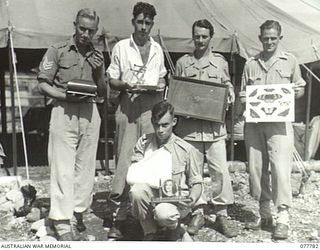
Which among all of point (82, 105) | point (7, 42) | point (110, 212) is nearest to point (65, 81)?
point (82, 105)

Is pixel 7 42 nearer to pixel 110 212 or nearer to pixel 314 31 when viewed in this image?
pixel 110 212

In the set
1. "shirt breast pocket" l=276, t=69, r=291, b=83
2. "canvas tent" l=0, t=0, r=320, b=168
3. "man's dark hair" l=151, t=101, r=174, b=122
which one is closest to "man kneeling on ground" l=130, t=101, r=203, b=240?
"man's dark hair" l=151, t=101, r=174, b=122

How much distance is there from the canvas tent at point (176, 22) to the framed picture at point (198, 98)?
221 centimetres

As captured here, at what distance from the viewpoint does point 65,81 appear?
11.8ft

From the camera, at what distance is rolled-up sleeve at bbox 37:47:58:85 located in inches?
140

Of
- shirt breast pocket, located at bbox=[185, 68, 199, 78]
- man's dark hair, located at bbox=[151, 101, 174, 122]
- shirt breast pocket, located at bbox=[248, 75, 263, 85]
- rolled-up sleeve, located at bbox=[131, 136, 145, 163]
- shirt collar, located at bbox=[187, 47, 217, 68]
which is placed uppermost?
shirt collar, located at bbox=[187, 47, 217, 68]

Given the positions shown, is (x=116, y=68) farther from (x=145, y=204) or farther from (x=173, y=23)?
(x=173, y=23)

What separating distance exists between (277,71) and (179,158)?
1120 millimetres

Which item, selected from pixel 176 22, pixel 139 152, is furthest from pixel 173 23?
pixel 139 152

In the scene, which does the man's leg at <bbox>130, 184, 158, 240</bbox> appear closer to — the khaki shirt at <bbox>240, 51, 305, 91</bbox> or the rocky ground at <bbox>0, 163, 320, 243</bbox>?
the rocky ground at <bbox>0, 163, 320, 243</bbox>

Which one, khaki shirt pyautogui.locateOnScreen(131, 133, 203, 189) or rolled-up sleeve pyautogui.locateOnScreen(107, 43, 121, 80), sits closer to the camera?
khaki shirt pyautogui.locateOnScreen(131, 133, 203, 189)

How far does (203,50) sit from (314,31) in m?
3.01

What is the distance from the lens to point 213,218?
423cm

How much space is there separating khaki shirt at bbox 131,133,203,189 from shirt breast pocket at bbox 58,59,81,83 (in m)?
0.72
